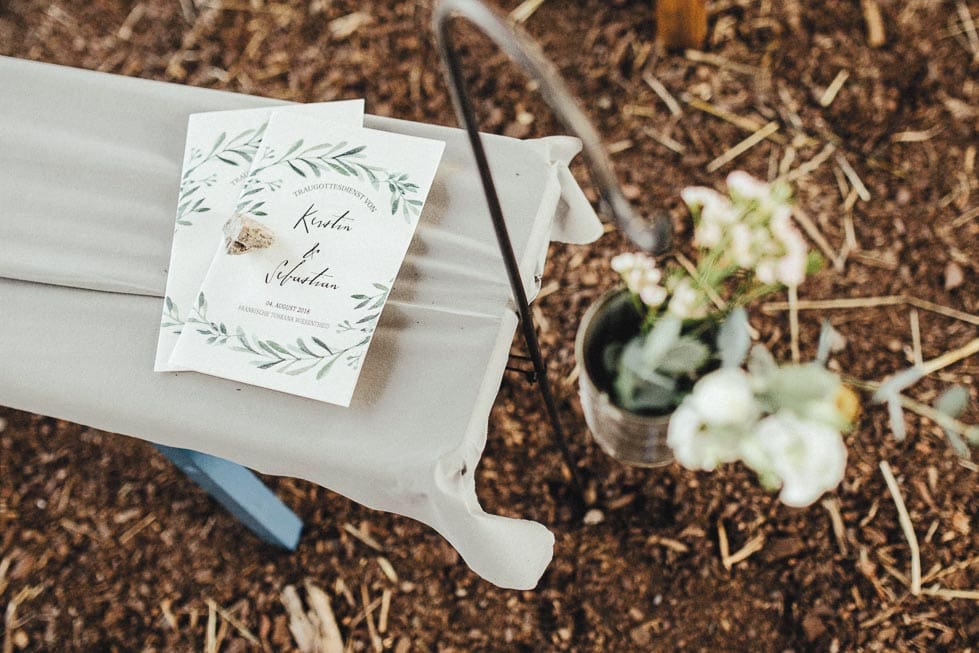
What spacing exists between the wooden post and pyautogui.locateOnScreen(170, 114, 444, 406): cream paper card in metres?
0.93

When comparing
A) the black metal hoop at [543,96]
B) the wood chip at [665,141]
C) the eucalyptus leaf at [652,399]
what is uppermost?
the black metal hoop at [543,96]

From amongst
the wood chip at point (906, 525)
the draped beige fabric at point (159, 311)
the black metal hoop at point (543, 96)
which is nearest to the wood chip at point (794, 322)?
the wood chip at point (906, 525)

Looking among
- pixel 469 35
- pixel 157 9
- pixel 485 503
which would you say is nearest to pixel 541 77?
pixel 485 503

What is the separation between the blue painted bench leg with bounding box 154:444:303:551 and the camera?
892 mm

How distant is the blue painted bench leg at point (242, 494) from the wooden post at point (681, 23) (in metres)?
1.21

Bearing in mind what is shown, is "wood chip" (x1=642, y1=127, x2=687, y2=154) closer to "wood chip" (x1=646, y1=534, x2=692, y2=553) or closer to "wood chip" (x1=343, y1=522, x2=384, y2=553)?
"wood chip" (x1=646, y1=534, x2=692, y2=553)

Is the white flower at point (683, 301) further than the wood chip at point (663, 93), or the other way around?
the wood chip at point (663, 93)

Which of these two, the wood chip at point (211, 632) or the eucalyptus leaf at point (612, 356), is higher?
the eucalyptus leaf at point (612, 356)

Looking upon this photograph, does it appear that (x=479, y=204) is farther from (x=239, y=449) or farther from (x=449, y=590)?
(x=449, y=590)

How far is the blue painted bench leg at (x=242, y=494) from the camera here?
892mm

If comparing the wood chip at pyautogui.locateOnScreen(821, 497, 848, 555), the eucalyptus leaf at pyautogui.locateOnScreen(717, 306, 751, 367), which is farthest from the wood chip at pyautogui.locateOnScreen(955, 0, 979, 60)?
the eucalyptus leaf at pyautogui.locateOnScreen(717, 306, 751, 367)

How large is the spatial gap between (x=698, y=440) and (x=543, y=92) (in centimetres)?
45

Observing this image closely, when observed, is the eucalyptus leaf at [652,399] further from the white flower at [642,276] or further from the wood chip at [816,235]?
the wood chip at [816,235]

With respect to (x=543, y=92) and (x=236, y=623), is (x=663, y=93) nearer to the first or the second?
(x=543, y=92)
